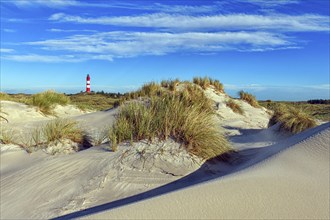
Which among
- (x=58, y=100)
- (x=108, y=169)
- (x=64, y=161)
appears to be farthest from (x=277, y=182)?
(x=58, y=100)

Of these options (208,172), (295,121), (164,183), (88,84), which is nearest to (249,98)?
(295,121)

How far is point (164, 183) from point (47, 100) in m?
12.3

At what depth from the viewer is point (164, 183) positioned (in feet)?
19.4

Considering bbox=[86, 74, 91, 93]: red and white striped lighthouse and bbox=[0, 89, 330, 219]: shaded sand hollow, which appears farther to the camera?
bbox=[86, 74, 91, 93]: red and white striped lighthouse

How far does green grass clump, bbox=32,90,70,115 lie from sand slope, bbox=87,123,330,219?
1284 centimetres

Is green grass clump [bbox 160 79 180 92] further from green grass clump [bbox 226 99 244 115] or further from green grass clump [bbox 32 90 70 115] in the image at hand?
green grass clump [bbox 32 90 70 115]

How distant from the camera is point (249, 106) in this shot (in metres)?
16.9

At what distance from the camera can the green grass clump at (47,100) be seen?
54.7ft

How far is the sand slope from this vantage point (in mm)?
4406

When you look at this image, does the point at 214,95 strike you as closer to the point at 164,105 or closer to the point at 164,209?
the point at 164,105

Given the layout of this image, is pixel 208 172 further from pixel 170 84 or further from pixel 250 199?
pixel 170 84

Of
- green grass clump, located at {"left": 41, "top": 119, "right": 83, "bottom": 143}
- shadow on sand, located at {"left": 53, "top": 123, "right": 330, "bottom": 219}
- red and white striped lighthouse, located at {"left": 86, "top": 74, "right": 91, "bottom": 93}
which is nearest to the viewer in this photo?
shadow on sand, located at {"left": 53, "top": 123, "right": 330, "bottom": 219}

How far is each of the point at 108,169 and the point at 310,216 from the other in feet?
10.0

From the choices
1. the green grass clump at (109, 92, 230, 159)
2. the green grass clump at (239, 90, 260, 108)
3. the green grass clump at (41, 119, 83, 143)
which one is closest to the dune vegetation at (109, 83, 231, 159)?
the green grass clump at (109, 92, 230, 159)
